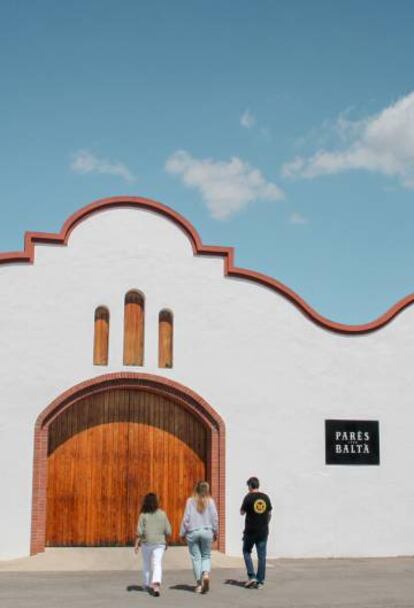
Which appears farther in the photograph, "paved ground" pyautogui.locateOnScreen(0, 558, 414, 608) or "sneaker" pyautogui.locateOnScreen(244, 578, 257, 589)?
"sneaker" pyautogui.locateOnScreen(244, 578, 257, 589)

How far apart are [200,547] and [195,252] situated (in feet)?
22.8

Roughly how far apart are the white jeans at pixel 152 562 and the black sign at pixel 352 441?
6183mm

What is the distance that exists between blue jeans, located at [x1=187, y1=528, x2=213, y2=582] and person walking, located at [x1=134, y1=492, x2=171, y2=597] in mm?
397

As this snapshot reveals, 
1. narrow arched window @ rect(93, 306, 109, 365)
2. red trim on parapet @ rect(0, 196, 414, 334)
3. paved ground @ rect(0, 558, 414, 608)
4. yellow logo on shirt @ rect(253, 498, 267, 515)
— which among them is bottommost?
paved ground @ rect(0, 558, 414, 608)

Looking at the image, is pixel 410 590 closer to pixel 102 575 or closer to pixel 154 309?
pixel 102 575

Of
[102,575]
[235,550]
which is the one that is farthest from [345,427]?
[102,575]

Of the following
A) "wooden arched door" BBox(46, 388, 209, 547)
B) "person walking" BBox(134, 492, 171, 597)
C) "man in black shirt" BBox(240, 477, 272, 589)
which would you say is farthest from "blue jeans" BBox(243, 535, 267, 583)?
"wooden arched door" BBox(46, 388, 209, 547)

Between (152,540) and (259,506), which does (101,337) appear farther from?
(152,540)

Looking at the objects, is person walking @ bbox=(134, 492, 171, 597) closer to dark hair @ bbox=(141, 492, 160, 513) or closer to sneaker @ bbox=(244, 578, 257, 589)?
dark hair @ bbox=(141, 492, 160, 513)

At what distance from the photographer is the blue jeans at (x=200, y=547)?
40.1 feet

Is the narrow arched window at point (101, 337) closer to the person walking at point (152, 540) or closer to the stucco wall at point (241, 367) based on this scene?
the stucco wall at point (241, 367)

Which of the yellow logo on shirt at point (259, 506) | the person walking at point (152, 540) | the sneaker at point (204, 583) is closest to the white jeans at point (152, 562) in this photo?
the person walking at point (152, 540)

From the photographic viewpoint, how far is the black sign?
1742 cm

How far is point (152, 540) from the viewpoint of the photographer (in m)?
12.0
